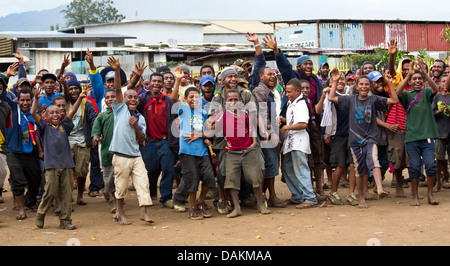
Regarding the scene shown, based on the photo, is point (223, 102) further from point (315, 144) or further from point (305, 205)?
point (305, 205)

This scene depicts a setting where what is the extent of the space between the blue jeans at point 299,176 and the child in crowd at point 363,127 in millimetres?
686

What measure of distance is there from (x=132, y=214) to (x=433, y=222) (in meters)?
4.06

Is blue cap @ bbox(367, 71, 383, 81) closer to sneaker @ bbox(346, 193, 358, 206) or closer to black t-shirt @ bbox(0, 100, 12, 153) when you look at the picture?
sneaker @ bbox(346, 193, 358, 206)

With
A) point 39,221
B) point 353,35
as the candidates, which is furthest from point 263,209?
point 353,35

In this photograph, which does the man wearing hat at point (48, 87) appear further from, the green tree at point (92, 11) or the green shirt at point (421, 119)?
the green tree at point (92, 11)

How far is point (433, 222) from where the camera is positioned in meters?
6.69

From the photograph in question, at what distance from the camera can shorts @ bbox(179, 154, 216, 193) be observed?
24.9 feet

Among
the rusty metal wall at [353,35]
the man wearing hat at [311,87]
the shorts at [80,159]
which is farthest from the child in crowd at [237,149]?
the rusty metal wall at [353,35]

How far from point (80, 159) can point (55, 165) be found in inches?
64.4

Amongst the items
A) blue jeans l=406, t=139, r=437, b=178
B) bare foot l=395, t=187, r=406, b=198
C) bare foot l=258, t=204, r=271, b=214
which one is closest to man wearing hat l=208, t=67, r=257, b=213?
bare foot l=258, t=204, r=271, b=214

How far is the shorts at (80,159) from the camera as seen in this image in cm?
863

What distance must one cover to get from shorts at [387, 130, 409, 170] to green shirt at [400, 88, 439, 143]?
Result: 1.65 ft

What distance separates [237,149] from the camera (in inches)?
301

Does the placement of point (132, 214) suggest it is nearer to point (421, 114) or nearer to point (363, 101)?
point (363, 101)
